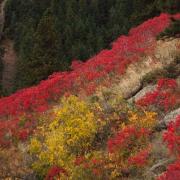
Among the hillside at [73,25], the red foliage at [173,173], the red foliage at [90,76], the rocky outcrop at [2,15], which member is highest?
the red foliage at [173,173]

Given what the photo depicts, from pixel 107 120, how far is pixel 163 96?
8.93 ft

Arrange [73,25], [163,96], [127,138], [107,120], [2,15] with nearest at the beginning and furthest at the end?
[127,138] < [107,120] < [163,96] < [73,25] < [2,15]

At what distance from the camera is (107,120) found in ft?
68.5

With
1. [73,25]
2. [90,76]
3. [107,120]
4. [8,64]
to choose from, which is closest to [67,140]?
[107,120]

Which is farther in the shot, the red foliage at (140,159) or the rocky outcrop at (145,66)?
the rocky outcrop at (145,66)

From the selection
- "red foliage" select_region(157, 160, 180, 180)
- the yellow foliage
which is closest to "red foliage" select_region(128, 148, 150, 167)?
the yellow foliage

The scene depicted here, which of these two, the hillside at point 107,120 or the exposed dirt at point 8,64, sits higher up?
the hillside at point 107,120

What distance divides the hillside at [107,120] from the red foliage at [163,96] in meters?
0.04

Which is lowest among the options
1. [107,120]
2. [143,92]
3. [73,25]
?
[73,25]

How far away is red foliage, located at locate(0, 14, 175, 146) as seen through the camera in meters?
26.9

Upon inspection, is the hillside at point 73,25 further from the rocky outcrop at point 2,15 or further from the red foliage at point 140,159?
the red foliage at point 140,159

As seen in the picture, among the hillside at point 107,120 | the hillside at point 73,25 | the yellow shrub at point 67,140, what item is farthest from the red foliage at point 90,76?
the hillside at point 73,25

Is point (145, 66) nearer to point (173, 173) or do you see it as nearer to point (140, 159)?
point (140, 159)

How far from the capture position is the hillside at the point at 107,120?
17.3 meters
